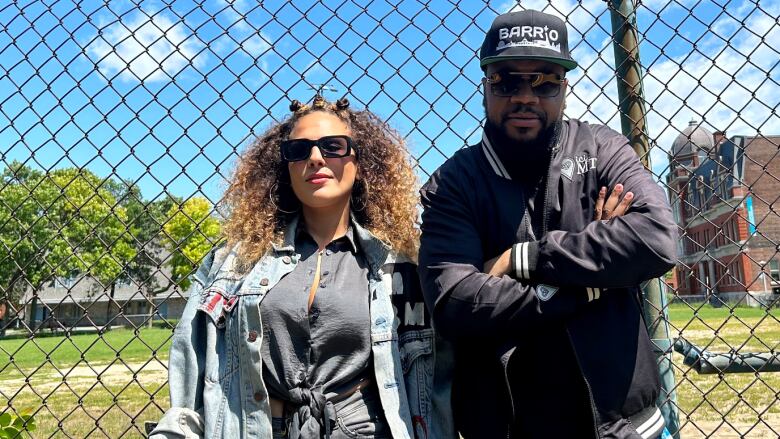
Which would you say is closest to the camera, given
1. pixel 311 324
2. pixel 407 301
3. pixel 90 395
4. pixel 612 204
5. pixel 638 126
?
pixel 612 204

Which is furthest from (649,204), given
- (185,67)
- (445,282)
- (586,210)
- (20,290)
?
(20,290)

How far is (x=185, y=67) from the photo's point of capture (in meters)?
2.88

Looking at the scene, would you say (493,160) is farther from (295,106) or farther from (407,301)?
(295,106)

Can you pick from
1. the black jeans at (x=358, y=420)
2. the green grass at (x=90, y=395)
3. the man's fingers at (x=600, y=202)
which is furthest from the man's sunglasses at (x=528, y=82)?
the green grass at (x=90, y=395)

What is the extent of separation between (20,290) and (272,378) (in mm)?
38129

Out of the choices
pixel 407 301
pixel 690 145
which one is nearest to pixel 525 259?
pixel 407 301

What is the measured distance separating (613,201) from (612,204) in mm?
11

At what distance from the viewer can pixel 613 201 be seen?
76.7 inches

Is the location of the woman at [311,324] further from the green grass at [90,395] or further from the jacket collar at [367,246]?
the green grass at [90,395]

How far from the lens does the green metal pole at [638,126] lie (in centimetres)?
241

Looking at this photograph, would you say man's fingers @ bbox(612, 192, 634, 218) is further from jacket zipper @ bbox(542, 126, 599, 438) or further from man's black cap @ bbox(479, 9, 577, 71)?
man's black cap @ bbox(479, 9, 577, 71)

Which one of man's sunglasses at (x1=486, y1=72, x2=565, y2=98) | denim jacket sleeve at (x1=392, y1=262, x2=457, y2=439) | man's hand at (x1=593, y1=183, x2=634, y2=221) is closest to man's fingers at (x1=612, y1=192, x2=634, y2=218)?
man's hand at (x1=593, y1=183, x2=634, y2=221)

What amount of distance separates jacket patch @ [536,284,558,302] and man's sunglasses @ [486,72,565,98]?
67 cm

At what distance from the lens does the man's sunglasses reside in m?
2.01
